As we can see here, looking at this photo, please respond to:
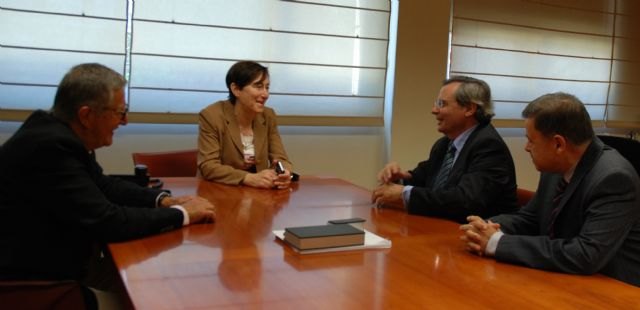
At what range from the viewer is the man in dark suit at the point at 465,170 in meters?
2.27

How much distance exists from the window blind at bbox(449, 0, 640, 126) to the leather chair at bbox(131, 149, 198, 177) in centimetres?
239

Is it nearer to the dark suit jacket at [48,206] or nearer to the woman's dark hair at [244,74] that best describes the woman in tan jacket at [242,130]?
the woman's dark hair at [244,74]

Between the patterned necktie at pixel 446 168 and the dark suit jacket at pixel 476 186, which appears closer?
the dark suit jacket at pixel 476 186

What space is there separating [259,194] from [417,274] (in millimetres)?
1252

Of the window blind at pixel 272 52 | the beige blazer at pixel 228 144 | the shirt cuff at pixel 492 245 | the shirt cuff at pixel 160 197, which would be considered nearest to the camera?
the shirt cuff at pixel 492 245

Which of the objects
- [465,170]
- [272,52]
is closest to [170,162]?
[272,52]

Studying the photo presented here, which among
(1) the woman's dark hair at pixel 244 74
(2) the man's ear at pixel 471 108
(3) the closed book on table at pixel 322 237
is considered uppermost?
(1) the woman's dark hair at pixel 244 74

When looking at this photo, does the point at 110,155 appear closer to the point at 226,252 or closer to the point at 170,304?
the point at 226,252

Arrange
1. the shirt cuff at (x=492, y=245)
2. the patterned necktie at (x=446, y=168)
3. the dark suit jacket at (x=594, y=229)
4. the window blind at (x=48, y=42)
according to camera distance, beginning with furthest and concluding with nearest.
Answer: the window blind at (x=48, y=42) → the patterned necktie at (x=446, y=168) → the shirt cuff at (x=492, y=245) → the dark suit jacket at (x=594, y=229)

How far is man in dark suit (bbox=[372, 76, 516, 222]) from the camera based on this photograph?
7.45 ft

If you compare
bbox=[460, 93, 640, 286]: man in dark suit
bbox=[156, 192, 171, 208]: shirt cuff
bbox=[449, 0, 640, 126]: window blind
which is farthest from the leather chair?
bbox=[449, 0, 640, 126]: window blind

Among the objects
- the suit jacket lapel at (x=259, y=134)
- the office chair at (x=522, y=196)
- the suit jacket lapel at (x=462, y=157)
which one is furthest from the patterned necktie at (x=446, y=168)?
the suit jacket lapel at (x=259, y=134)

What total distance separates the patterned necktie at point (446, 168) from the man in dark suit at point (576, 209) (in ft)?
2.39

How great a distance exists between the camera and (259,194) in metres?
2.64
